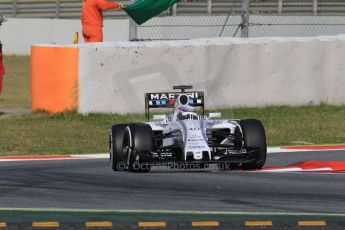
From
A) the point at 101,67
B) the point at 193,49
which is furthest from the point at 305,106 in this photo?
the point at 101,67

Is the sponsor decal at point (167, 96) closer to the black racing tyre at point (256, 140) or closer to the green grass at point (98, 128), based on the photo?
the black racing tyre at point (256, 140)

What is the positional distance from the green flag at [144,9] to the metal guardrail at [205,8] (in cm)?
345

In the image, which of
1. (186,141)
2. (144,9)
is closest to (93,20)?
(144,9)

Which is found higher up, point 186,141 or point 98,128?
point 98,128

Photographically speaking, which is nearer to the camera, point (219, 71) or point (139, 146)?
point (139, 146)

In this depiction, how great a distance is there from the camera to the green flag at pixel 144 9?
1830cm

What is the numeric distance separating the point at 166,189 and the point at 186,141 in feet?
2.46

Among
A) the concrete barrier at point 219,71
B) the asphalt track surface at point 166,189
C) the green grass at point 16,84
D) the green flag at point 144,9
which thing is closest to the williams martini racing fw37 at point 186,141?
the asphalt track surface at point 166,189

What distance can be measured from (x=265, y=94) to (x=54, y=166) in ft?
19.1

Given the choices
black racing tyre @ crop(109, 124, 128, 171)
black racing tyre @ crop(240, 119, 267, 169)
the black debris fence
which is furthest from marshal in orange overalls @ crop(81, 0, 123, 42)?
black racing tyre @ crop(240, 119, 267, 169)

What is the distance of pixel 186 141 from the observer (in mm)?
11070

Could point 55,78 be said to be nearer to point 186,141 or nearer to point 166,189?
point 186,141

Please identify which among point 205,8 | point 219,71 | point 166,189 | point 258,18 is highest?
point 205,8

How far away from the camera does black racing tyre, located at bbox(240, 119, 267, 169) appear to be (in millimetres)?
11344
